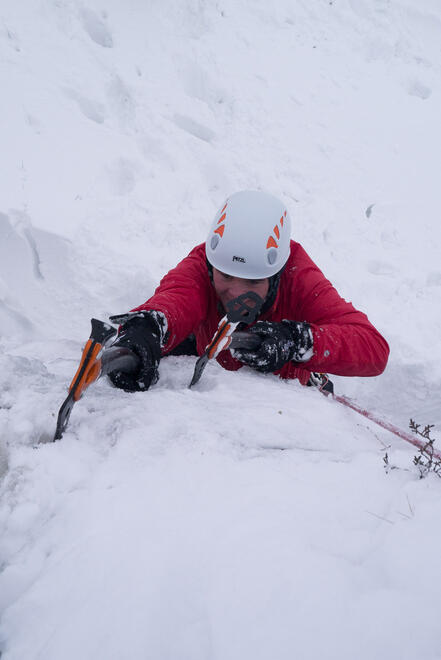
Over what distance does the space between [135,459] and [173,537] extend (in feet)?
1.09

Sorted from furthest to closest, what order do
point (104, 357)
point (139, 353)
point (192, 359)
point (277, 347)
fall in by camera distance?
point (192, 359) < point (277, 347) < point (139, 353) < point (104, 357)

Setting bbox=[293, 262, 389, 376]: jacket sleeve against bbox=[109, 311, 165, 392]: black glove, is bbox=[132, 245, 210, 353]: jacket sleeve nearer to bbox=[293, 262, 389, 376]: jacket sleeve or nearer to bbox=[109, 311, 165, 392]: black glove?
bbox=[109, 311, 165, 392]: black glove

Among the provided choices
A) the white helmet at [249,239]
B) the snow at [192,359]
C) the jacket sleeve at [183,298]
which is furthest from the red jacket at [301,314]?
the snow at [192,359]

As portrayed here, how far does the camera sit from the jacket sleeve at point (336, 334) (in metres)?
2.08

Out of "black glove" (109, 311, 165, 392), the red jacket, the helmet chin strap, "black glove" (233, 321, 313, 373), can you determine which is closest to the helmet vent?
the helmet chin strap

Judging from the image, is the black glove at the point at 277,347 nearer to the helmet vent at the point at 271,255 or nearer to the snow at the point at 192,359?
the snow at the point at 192,359

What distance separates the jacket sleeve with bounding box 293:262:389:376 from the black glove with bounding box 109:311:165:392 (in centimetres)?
85

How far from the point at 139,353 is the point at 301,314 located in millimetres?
1227

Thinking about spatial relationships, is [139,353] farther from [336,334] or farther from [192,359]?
[336,334]

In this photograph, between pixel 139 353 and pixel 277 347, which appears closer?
pixel 139 353

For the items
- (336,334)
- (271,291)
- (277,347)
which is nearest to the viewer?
(277,347)

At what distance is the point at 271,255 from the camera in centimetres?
230

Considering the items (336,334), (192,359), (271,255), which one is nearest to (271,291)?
(271,255)

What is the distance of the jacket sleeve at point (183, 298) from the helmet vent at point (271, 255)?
0.47 metres
